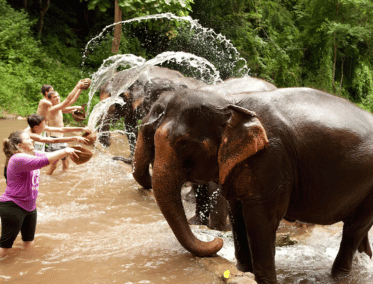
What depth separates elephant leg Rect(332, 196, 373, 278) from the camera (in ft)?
12.0

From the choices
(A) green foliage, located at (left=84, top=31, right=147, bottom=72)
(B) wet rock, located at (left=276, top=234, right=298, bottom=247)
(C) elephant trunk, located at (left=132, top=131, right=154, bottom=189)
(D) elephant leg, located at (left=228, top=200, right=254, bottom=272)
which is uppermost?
(A) green foliage, located at (left=84, top=31, right=147, bottom=72)

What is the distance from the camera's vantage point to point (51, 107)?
279 inches

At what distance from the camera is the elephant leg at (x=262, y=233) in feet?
10.9

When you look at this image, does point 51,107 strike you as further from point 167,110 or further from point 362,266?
point 362,266

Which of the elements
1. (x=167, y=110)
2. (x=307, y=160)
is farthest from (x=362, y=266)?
(x=167, y=110)

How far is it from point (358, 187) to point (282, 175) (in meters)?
0.69

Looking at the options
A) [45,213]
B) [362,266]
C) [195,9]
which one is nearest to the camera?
[362,266]

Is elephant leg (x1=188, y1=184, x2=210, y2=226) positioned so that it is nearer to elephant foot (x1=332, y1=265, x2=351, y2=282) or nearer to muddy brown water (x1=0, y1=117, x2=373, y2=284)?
muddy brown water (x1=0, y1=117, x2=373, y2=284)

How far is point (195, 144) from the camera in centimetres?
333

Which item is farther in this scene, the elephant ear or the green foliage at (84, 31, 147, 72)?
the green foliage at (84, 31, 147, 72)

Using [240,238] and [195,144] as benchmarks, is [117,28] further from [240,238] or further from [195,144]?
[195,144]

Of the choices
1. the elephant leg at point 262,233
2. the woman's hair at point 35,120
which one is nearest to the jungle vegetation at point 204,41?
the woman's hair at point 35,120

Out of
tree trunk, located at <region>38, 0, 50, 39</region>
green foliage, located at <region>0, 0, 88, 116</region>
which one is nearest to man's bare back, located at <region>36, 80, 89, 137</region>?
green foliage, located at <region>0, 0, 88, 116</region>

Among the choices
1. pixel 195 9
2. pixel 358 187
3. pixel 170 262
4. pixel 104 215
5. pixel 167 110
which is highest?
pixel 195 9
